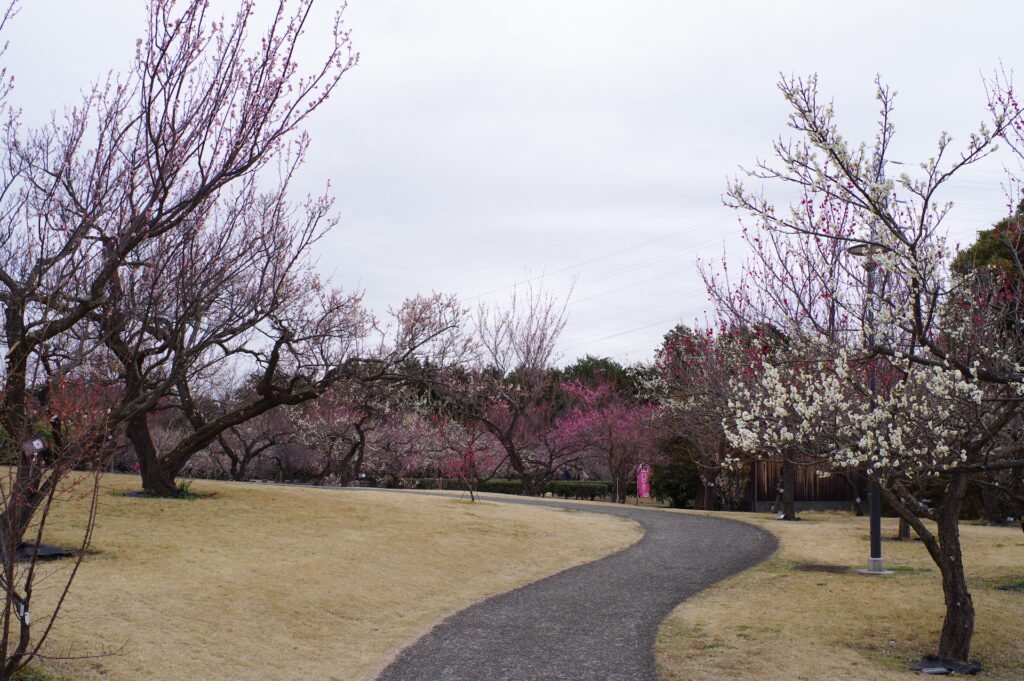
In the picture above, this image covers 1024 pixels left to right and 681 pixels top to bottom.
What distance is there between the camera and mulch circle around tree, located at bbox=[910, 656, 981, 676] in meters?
8.77

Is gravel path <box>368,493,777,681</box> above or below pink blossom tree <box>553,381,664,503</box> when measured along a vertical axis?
below

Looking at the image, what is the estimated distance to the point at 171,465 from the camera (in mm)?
18141

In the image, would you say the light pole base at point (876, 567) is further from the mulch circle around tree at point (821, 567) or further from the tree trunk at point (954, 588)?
the tree trunk at point (954, 588)

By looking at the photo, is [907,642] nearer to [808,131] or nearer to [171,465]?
[808,131]

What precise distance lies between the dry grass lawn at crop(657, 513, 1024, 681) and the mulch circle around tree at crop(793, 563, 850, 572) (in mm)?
253

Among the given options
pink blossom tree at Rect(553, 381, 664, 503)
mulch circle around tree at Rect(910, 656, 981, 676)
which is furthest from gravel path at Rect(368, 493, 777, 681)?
pink blossom tree at Rect(553, 381, 664, 503)

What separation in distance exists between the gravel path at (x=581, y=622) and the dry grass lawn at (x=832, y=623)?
44 centimetres

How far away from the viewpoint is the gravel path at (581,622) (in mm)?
8828

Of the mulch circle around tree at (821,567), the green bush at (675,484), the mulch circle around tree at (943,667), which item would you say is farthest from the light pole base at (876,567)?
the green bush at (675,484)

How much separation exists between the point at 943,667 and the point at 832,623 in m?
2.01

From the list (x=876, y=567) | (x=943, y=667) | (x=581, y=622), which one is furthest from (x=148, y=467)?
(x=943, y=667)

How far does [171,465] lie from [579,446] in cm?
2116

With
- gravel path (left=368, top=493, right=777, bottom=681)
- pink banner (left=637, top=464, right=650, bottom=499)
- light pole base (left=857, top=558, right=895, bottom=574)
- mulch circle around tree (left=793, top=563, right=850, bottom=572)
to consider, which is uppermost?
pink banner (left=637, top=464, right=650, bottom=499)

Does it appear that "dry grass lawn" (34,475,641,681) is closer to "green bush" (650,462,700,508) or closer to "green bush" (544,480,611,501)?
"green bush" (650,462,700,508)
